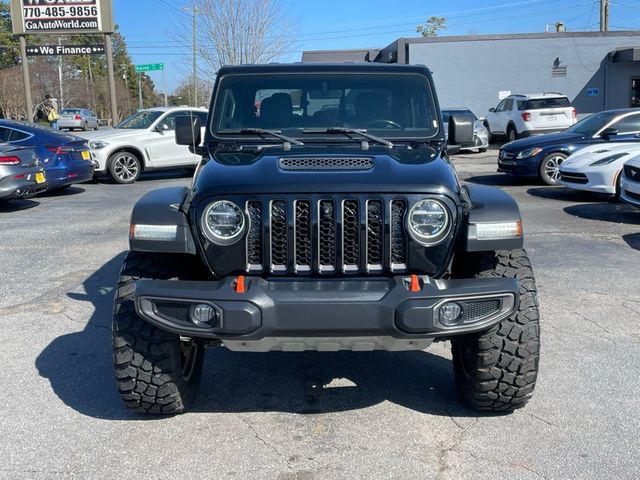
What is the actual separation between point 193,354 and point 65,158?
955 centimetres

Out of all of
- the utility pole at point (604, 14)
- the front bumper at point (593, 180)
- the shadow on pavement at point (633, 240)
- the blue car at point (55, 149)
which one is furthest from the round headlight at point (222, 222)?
the utility pole at point (604, 14)

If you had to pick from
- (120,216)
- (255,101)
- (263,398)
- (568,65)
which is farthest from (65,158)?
(568,65)

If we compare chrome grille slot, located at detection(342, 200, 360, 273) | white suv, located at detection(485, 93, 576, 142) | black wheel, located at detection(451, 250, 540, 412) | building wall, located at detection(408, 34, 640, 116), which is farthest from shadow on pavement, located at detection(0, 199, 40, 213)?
building wall, located at detection(408, 34, 640, 116)

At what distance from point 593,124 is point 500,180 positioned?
2.37 m

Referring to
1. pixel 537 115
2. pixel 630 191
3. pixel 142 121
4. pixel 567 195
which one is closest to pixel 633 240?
pixel 630 191

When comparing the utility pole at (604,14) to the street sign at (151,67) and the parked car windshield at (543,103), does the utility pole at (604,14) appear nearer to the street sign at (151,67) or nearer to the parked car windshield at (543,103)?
the parked car windshield at (543,103)

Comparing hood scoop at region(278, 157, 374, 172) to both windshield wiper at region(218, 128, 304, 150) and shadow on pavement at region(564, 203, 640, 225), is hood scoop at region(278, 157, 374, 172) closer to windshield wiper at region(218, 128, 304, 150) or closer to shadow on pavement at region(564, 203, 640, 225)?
windshield wiper at region(218, 128, 304, 150)

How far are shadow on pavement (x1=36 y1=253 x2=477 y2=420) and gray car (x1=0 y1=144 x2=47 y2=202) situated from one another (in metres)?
6.37

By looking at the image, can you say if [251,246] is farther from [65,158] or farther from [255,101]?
[65,158]

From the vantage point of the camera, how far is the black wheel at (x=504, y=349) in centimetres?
353

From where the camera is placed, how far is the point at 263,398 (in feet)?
13.4

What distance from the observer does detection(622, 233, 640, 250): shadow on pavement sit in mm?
8086

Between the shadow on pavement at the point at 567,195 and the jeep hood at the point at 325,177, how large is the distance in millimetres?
8567

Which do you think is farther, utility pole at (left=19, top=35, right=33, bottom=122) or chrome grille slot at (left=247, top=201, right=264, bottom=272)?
utility pole at (left=19, top=35, right=33, bottom=122)
